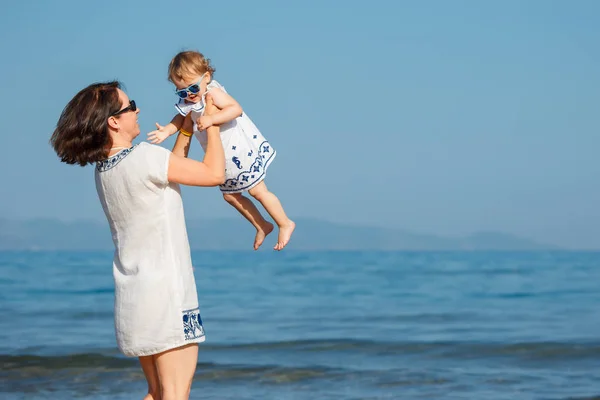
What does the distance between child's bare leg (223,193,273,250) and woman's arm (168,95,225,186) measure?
2.84 feet

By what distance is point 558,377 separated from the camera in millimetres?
8203

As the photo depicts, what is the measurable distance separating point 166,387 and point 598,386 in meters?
5.51

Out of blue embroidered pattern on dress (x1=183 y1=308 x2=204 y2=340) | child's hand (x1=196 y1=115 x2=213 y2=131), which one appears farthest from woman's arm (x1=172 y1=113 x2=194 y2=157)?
blue embroidered pattern on dress (x1=183 y1=308 x2=204 y2=340)

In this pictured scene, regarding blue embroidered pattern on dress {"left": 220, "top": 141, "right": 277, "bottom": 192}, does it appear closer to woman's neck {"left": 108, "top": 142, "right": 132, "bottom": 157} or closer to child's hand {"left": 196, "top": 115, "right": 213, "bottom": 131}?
child's hand {"left": 196, "top": 115, "right": 213, "bottom": 131}

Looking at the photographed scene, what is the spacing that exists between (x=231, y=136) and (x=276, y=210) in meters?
0.51

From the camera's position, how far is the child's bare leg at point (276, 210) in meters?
4.12

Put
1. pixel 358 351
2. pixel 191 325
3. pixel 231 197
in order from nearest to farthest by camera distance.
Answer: pixel 191 325
pixel 231 197
pixel 358 351

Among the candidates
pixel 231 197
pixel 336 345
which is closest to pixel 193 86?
pixel 231 197

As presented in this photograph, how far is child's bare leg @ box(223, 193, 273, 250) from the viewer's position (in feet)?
13.8

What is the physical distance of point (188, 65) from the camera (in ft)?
12.1

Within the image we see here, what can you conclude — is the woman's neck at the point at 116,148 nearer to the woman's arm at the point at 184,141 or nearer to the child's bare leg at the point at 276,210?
the woman's arm at the point at 184,141

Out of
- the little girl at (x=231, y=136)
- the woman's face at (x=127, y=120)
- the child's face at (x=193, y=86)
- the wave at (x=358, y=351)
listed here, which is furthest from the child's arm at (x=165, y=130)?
the wave at (x=358, y=351)

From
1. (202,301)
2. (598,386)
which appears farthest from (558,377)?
(202,301)

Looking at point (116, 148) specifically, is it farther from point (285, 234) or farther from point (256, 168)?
point (285, 234)
